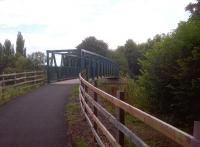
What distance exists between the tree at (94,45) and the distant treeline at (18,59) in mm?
9930

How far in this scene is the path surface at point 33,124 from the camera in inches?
376

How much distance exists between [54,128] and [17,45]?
7990 centimetres

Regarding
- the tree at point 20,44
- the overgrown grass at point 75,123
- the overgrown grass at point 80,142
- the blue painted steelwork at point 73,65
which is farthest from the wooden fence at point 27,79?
the tree at point 20,44

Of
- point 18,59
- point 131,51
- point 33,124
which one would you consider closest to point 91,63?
point 33,124

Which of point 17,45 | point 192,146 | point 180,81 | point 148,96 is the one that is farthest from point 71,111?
point 17,45

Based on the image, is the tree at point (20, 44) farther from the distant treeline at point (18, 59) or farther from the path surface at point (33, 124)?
the path surface at point (33, 124)

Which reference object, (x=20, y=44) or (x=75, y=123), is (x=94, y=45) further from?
(x=75, y=123)

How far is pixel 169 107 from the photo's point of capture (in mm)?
12391

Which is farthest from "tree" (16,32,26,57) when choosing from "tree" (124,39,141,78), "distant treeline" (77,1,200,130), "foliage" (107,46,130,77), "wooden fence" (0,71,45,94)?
"distant treeline" (77,1,200,130)

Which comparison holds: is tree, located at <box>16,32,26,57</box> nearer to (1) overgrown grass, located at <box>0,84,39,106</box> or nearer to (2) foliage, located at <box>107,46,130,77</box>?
(2) foliage, located at <box>107,46,130,77</box>

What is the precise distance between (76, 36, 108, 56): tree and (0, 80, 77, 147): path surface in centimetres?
6008

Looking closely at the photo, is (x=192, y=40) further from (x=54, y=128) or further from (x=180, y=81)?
(x=54, y=128)

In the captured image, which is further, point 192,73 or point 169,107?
point 169,107

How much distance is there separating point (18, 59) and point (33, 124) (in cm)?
4468
